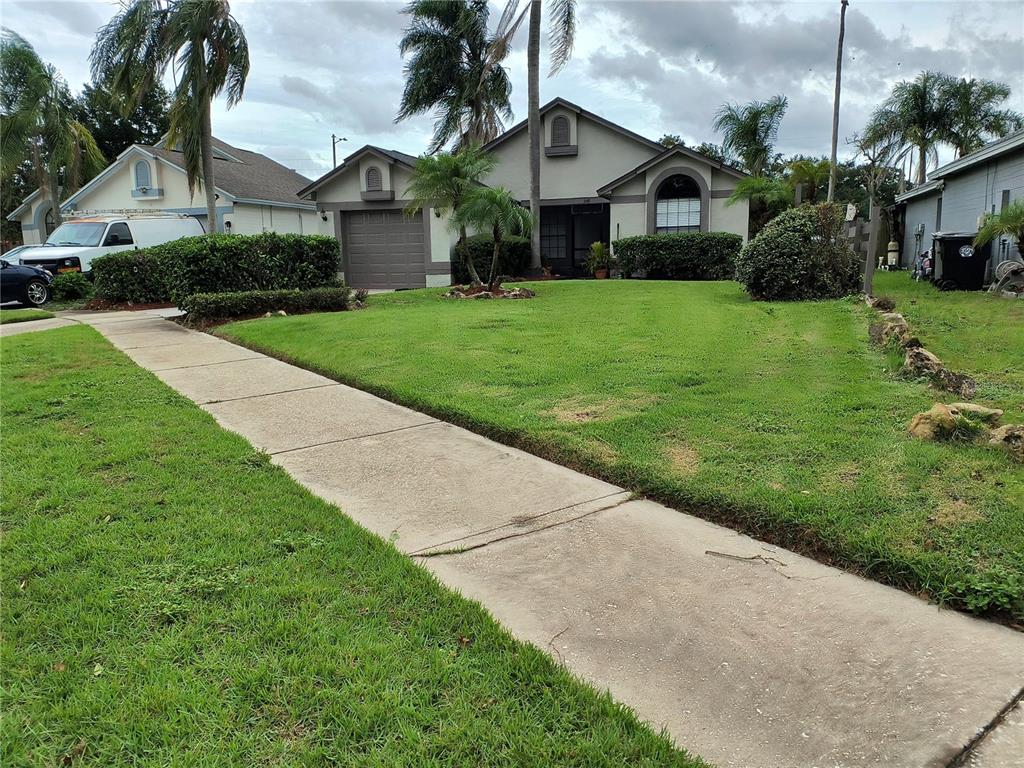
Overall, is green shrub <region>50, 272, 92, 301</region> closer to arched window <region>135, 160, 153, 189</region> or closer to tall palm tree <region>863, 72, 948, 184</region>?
arched window <region>135, 160, 153, 189</region>

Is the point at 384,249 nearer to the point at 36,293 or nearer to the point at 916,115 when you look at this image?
the point at 36,293

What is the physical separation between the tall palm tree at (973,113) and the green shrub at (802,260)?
2163 cm

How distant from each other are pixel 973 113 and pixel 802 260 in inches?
921

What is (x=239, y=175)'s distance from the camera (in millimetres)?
27141

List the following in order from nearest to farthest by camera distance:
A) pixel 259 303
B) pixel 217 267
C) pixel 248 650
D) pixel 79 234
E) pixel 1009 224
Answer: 1. pixel 248 650
2. pixel 1009 224
3. pixel 259 303
4. pixel 217 267
5. pixel 79 234

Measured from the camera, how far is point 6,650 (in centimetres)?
→ 239

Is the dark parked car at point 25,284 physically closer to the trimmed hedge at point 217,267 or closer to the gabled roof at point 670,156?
the trimmed hedge at point 217,267

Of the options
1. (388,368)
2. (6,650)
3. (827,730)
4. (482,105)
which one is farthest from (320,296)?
(482,105)

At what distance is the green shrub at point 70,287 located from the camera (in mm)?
16594

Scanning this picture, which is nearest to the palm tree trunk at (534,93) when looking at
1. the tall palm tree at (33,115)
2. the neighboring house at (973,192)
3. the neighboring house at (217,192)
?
the neighboring house at (217,192)

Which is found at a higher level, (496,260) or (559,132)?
(559,132)

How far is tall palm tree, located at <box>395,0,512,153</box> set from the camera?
24.3m

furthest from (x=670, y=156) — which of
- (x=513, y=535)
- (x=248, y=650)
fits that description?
(x=248, y=650)

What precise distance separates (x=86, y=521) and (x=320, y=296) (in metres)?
10.1
